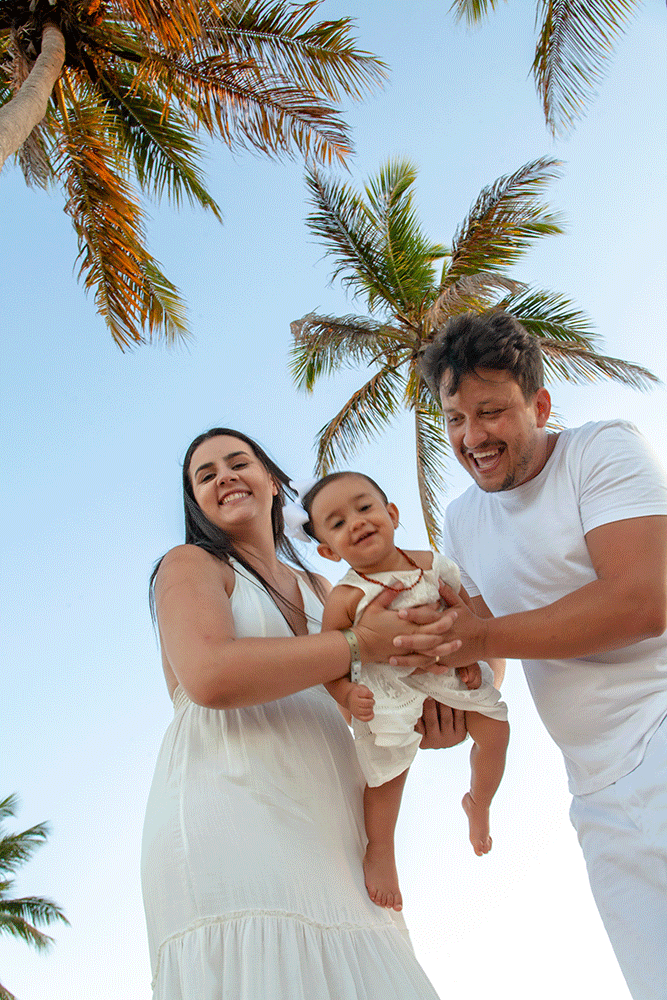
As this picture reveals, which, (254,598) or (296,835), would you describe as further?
(254,598)

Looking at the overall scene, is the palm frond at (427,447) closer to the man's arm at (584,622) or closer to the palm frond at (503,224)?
the palm frond at (503,224)

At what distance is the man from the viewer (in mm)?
2883

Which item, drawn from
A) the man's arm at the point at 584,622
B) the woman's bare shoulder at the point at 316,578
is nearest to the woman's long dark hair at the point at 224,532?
the woman's bare shoulder at the point at 316,578

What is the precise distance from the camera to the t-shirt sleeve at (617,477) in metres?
3.09

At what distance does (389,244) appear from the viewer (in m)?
14.2

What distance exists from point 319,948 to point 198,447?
2139 mm

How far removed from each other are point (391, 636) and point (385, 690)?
292mm

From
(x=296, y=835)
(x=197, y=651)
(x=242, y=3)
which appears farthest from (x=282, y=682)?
(x=242, y=3)

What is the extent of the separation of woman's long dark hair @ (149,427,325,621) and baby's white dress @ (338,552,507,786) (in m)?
0.44

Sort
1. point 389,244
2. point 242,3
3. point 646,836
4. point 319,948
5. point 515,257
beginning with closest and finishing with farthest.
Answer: point 319,948 < point 646,836 < point 242,3 < point 515,257 < point 389,244

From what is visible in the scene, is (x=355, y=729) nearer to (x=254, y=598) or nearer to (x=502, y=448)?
(x=254, y=598)

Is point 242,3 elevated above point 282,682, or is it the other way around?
point 242,3

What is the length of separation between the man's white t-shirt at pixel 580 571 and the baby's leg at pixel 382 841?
78cm

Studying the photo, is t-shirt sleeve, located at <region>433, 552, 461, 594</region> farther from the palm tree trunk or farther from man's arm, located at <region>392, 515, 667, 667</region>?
the palm tree trunk
